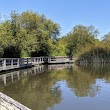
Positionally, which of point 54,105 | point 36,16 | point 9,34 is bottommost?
point 54,105

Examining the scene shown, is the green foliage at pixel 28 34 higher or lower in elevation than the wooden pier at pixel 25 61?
higher

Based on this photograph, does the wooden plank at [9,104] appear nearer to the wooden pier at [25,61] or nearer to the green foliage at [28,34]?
the wooden pier at [25,61]

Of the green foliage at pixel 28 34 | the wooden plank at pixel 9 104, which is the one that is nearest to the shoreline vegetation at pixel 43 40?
the green foliage at pixel 28 34

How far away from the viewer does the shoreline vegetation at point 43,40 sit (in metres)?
33.7

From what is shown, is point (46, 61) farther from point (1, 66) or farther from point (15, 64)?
point (1, 66)

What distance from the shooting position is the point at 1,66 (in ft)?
81.8

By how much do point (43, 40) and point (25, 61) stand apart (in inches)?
417

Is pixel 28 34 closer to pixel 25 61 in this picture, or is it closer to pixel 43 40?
pixel 43 40

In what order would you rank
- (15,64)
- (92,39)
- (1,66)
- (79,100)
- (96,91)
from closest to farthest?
(79,100) → (96,91) → (1,66) → (15,64) → (92,39)

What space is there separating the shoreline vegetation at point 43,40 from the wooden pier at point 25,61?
56.2 inches

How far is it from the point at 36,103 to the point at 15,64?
763 inches

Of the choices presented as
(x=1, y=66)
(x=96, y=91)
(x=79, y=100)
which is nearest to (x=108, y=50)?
(x=1, y=66)

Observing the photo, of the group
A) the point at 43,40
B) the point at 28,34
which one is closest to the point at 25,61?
the point at 28,34

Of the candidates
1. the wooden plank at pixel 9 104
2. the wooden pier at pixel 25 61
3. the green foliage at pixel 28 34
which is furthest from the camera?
the green foliage at pixel 28 34
